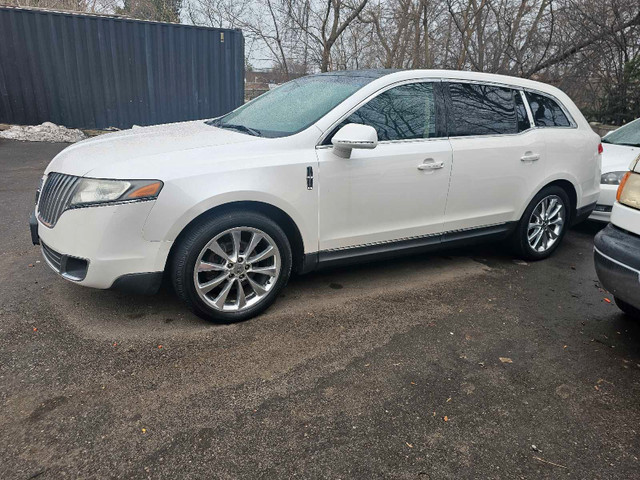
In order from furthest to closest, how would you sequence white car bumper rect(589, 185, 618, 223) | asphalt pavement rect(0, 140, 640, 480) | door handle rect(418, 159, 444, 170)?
white car bumper rect(589, 185, 618, 223)
door handle rect(418, 159, 444, 170)
asphalt pavement rect(0, 140, 640, 480)

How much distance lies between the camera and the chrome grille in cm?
281

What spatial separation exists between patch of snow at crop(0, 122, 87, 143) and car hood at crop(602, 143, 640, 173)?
1010 centimetres

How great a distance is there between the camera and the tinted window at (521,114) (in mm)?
4223

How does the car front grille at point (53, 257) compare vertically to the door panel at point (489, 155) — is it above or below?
below

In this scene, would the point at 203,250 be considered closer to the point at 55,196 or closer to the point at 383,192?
the point at 55,196

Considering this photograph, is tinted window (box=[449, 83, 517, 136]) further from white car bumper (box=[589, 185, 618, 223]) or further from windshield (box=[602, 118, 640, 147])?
windshield (box=[602, 118, 640, 147])

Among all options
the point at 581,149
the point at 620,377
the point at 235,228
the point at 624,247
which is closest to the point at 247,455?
the point at 235,228

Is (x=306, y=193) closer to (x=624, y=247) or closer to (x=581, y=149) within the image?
(x=624, y=247)

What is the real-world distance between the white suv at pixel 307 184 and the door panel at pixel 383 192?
11mm

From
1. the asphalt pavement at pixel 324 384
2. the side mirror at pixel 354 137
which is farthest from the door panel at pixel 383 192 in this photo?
the asphalt pavement at pixel 324 384

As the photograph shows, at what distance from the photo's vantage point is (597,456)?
2119mm

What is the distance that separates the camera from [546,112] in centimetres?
445

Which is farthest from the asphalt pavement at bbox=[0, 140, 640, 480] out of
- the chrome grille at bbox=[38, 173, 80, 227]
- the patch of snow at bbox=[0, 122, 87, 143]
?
the patch of snow at bbox=[0, 122, 87, 143]

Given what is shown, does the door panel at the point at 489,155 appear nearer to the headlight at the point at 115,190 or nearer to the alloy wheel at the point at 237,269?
the alloy wheel at the point at 237,269
